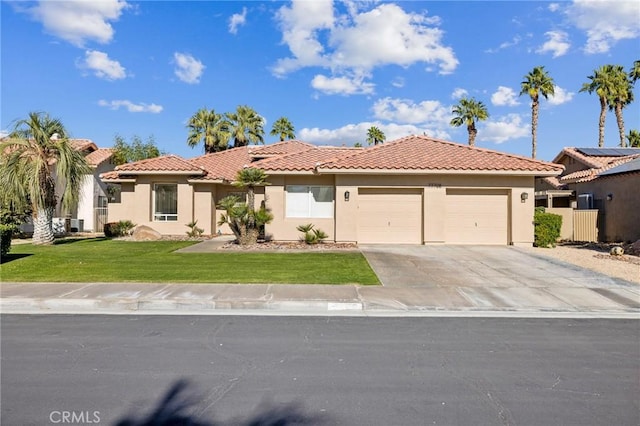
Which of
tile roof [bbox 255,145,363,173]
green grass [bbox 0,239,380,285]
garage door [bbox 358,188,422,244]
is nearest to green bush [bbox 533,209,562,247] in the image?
garage door [bbox 358,188,422,244]

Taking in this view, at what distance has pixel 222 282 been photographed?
9367 mm

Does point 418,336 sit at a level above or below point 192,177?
below

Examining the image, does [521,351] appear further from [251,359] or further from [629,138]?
[629,138]

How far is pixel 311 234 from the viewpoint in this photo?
56.4ft

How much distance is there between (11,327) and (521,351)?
24.5ft

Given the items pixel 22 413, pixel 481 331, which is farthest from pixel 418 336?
pixel 22 413

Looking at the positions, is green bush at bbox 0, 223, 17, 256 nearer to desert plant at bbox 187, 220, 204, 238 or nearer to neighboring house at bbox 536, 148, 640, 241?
desert plant at bbox 187, 220, 204, 238

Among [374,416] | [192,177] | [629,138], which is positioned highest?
[629,138]

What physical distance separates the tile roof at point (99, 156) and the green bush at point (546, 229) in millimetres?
23994

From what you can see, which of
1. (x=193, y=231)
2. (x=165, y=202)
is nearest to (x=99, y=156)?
(x=165, y=202)

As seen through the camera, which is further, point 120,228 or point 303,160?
point 120,228

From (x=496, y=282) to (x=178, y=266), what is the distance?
27.0ft

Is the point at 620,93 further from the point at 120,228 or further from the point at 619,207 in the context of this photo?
the point at 120,228

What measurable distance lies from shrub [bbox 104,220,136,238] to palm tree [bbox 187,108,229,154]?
2123cm
